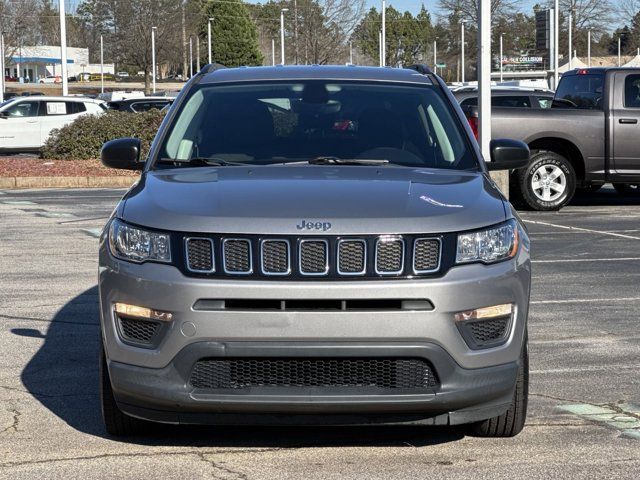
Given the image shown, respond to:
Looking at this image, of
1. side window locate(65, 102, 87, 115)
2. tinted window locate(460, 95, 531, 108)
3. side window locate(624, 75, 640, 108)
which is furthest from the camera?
side window locate(65, 102, 87, 115)

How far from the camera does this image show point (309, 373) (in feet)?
16.2

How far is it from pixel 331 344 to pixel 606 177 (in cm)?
1322

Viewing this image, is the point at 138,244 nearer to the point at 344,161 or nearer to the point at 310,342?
the point at 310,342

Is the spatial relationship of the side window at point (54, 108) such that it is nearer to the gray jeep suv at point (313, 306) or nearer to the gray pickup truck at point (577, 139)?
the gray pickup truck at point (577, 139)

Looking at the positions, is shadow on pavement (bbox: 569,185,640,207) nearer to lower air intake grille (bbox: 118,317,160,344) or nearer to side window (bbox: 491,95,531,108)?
side window (bbox: 491,95,531,108)

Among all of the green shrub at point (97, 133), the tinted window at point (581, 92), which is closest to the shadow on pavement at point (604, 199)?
the tinted window at point (581, 92)

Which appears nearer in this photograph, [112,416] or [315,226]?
[315,226]

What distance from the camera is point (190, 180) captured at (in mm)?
5719

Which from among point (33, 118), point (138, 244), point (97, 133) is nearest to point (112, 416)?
point (138, 244)

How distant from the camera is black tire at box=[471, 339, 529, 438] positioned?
5414 mm

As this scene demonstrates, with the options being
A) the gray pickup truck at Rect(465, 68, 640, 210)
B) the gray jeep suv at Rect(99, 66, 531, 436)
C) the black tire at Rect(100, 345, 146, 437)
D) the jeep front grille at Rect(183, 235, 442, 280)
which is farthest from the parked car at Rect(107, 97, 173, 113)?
the jeep front grille at Rect(183, 235, 442, 280)

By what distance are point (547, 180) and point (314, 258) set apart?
1272 cm

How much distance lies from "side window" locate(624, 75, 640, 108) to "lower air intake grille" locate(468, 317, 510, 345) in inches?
507

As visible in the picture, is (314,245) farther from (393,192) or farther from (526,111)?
(526,111)
